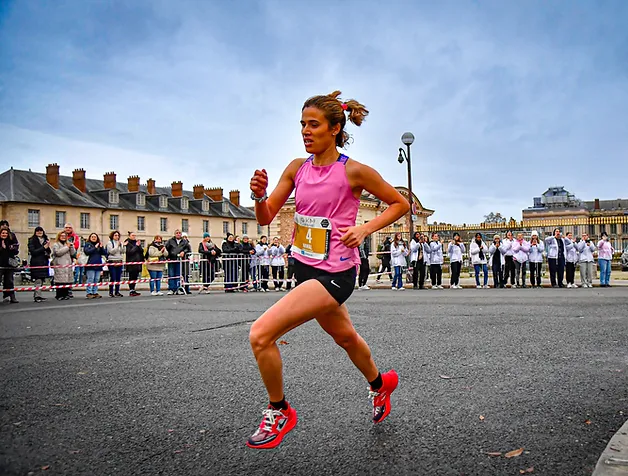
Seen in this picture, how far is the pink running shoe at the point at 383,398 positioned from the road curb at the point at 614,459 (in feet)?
4.29

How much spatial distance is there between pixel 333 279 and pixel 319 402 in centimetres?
120

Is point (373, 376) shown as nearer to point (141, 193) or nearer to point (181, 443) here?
point (181, 443)

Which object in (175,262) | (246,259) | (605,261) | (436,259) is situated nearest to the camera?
(605,261)

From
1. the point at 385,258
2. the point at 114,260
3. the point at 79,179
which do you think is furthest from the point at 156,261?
the point at 79,179

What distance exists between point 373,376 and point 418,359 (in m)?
2.17

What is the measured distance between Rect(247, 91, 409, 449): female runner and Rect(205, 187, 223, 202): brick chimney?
76115 millimetres

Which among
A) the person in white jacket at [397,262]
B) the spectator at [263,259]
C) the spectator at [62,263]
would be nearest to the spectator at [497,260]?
the person in white jacket at [397,262]

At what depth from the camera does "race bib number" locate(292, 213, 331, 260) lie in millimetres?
3520

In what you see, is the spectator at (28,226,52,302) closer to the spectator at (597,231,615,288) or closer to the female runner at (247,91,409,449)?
the female runner at (247,91,409,449)

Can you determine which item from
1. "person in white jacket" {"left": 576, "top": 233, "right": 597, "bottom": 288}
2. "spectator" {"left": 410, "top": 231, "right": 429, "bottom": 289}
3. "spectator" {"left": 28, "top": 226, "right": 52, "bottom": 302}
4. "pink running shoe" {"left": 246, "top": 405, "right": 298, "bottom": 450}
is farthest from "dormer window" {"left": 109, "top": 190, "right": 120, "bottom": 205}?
"pink running shoe" {"left": 246, "top": 405, "right": 298, "bottom": 450}

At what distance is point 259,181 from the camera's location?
3.47 metres

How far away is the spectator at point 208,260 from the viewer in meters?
20.0

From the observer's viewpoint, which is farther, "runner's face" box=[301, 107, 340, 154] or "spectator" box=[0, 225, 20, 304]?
"spectator" box=[0, 225, 20, 304]

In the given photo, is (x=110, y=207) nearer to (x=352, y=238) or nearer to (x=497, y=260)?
(x=497, y=260)
